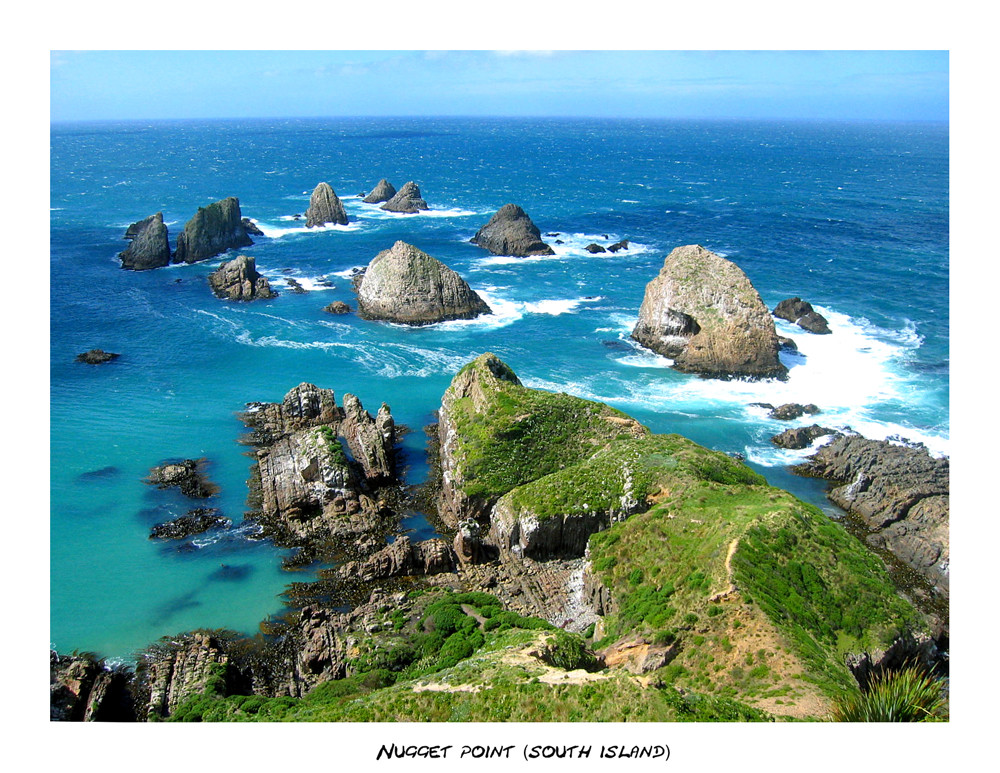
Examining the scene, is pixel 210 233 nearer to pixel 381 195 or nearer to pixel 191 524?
pixel 381 195

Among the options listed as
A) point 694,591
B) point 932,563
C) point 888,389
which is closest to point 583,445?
point 694,591

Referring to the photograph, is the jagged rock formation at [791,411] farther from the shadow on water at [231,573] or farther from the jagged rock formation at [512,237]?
the jagged rock formation at [512,237]

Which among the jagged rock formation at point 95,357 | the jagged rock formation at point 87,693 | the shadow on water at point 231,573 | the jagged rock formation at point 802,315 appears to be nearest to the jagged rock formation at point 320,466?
the shadow on water at point 231,573

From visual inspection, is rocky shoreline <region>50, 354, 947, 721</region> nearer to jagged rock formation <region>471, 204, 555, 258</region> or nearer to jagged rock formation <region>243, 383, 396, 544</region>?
jagged rock formation <region>243, 383, 396, 544</region>

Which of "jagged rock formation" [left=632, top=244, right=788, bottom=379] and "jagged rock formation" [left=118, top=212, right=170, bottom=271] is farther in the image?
"jagged rock formation" [left=118, top=212, right=170, bottom=271]

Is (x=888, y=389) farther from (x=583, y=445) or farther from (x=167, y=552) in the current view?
(x=167, y=552)

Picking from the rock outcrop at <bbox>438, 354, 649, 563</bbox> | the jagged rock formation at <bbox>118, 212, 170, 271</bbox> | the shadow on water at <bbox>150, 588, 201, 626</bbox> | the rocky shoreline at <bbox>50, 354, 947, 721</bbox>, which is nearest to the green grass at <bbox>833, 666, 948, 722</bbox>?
the rocky shoreline at <bbox>50, 354, 947, 721</bbox>
